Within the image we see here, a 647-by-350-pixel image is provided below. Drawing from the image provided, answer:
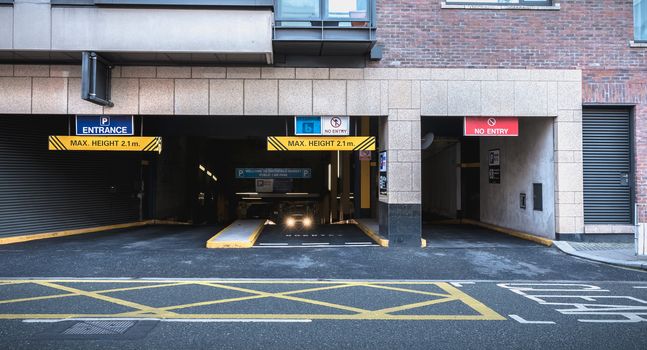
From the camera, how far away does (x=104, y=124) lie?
1046 cm

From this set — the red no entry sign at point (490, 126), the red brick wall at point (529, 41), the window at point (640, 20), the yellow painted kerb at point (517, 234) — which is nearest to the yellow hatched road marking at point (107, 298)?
the red brick wall at point (529, 41)

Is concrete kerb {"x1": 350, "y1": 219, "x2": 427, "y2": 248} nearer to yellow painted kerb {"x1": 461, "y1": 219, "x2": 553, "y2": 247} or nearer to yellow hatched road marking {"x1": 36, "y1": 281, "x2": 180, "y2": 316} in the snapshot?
yellow painted kerb {"x1": 461, "y1": 219, "x2": 553, "y2": 247}

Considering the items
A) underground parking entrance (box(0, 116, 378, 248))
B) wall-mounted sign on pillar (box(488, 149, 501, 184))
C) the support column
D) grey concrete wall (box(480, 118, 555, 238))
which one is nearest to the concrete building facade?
the support column

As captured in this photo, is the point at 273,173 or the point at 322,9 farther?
the point at 273,173

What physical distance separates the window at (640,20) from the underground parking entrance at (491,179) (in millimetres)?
3308

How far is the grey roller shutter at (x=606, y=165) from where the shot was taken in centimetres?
1069

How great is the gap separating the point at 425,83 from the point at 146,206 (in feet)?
41.8

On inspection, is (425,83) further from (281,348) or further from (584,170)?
(281,348)

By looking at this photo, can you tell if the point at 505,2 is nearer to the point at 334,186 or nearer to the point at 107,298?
the point at 107,298

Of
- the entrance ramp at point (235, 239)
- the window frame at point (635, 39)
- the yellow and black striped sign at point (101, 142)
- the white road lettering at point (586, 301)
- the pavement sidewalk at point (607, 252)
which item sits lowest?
the white road lettering at point (586, 301)

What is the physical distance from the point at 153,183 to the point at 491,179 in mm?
13840

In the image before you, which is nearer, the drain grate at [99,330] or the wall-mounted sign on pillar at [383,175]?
the drain grate at [99,330]

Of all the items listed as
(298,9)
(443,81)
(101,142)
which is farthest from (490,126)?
(101,142)

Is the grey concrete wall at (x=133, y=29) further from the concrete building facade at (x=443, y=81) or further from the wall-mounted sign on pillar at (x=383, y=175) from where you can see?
the wall-mounted sign on pillar at (x=383, y=175)
